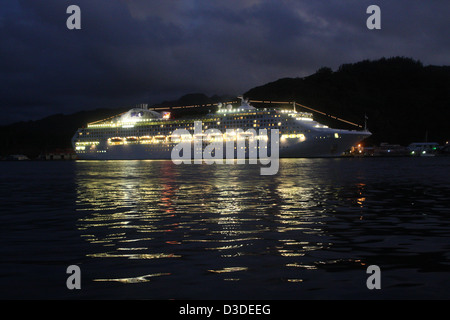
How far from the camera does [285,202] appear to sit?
1008 inches

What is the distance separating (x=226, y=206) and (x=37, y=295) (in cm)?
1505

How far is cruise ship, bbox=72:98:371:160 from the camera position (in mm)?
126062

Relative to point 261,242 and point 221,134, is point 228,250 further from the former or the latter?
point 221,134

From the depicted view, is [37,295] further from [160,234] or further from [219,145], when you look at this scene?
[219,145]

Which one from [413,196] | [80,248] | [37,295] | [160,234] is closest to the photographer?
[37,295]

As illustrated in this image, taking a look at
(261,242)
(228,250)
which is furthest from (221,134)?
(228,250)

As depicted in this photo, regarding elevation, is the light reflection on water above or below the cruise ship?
below

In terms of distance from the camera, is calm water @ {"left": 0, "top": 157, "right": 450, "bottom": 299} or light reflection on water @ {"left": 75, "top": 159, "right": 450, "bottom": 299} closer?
calm water @ {"left": 0, "top": 157, "right": 450, "bottom": 299}

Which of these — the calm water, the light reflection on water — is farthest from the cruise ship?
the calm water

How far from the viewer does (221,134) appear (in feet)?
456

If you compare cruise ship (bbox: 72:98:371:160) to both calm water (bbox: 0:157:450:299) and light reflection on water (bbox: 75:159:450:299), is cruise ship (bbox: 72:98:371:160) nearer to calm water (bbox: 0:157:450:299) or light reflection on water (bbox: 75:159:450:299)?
light reflection on water (bbox: 75:159:450:299)

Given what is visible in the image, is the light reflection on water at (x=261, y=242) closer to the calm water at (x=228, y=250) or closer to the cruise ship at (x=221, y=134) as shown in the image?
the calm water at (x=228, y=250)
